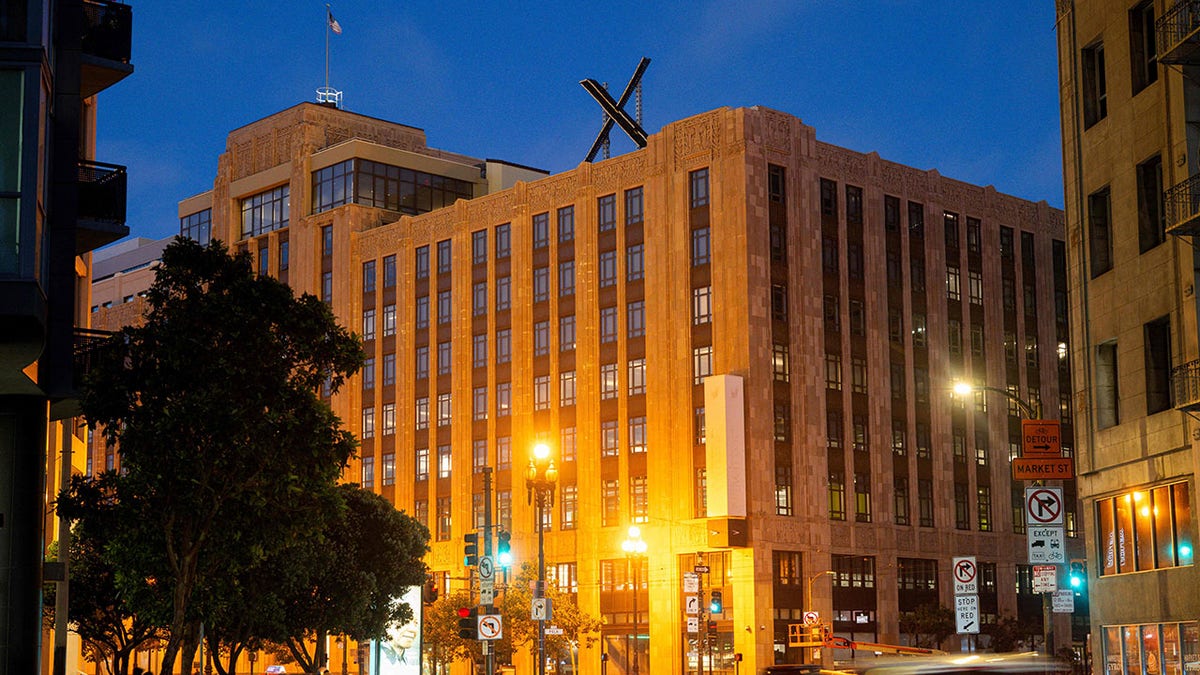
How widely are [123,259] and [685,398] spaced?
85.0m

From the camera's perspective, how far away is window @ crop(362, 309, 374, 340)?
11300cm

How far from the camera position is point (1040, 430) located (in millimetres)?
35938

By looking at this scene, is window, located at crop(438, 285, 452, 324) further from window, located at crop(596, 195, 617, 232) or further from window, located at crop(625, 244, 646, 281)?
window, located at crop(625, 244, 646, 281)

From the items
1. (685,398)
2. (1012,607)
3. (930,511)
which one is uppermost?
(685,398)

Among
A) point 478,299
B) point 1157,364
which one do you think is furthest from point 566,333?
point 1157,364

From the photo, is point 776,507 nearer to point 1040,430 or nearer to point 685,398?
point 685,398

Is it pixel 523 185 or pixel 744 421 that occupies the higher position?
pixel 523 185

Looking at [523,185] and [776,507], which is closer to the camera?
[776,507]

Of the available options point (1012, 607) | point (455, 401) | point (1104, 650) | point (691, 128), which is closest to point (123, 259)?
point (455, 401)

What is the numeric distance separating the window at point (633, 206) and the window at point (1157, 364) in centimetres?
5983

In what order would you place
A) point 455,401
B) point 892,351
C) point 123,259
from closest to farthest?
point 892,351, point 455,401, point 123,259

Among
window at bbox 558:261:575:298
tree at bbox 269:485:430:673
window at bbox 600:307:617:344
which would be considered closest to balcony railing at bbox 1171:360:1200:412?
tree at bbox 269:485:430:673

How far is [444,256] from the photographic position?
354 ft

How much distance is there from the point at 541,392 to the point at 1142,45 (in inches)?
2585
